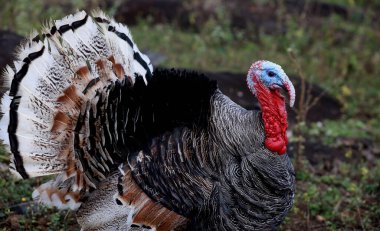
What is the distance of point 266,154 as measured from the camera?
4.05 metres

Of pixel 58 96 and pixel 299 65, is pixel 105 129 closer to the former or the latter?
pixel 58 96

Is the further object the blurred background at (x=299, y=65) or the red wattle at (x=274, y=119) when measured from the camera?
the blurred background at (x=299, y=65)

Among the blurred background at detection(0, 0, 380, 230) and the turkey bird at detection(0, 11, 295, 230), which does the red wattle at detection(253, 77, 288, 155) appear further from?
the blurred background at detection(0, 0, 380, 230)

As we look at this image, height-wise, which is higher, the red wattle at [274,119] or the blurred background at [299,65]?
the red wattle at [274,119]

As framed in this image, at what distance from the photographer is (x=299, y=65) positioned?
6840 millimetres

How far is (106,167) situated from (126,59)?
78 centimetres

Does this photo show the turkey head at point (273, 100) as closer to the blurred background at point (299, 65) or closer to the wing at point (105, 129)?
the wing at point (105, 129)

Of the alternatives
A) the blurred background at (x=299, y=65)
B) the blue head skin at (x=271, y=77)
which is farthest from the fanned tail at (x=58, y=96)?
the blue head skin at (x=271, y=77)

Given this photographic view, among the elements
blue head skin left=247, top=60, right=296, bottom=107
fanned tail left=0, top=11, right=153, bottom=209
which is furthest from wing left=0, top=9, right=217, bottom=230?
blue head skin left=247, top=60, right=296, bottom=107

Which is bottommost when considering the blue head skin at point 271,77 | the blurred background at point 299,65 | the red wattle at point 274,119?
the blurred background at point 299,65

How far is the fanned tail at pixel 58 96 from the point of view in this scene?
13.4 feet

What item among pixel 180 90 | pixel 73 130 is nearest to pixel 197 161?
pixel 180 90

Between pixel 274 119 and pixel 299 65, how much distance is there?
290 cm

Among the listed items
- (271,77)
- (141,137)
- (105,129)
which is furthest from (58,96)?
(271,77)
